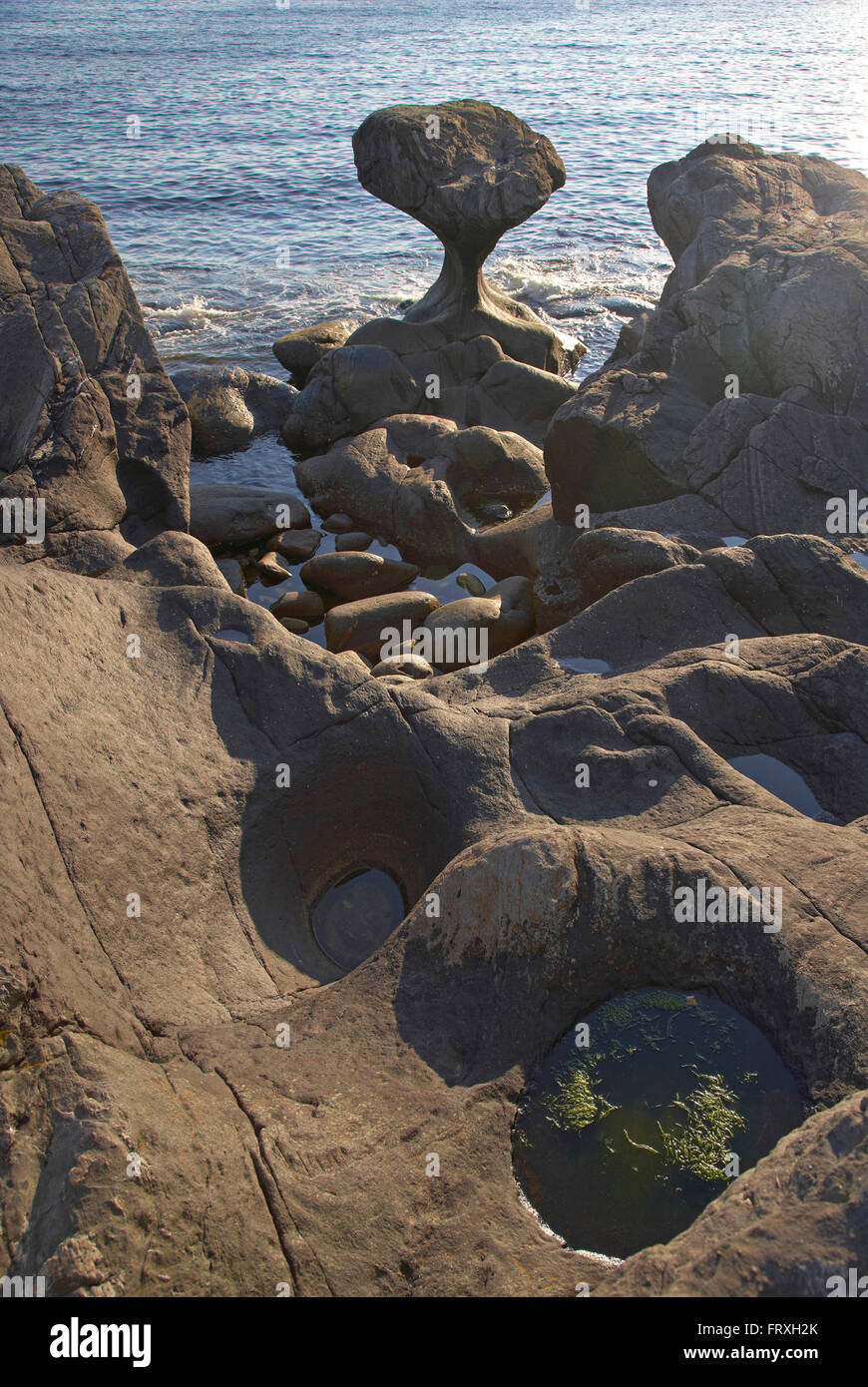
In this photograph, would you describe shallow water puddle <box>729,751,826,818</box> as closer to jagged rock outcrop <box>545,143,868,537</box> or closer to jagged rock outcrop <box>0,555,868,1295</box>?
jagged rock outcrop <box>0,555,868,1295</box>

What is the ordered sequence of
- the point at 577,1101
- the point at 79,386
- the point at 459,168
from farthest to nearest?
the point at 459,168 → the point at 79,386 → the point at 577,1101

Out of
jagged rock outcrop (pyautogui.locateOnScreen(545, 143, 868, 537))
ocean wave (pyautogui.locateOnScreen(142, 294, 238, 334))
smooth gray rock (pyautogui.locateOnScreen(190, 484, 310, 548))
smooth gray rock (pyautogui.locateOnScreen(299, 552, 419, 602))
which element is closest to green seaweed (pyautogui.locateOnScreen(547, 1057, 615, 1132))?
jagged rock outcrop (pyautogui.locateOnScreen(545, 143, 868, 537))

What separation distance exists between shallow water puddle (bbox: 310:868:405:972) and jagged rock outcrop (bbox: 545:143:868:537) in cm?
517

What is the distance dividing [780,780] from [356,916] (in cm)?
299

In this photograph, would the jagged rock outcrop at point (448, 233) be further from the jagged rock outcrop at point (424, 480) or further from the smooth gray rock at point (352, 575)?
the smooth gray rock at point (352, 575)

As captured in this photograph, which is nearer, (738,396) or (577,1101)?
(577,1101)

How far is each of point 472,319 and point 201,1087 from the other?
601 inches

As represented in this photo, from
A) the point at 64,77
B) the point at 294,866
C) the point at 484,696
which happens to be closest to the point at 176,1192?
the point at 294,866

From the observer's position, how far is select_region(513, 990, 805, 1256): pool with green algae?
4582mm

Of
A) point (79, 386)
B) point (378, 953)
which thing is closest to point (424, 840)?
point (378, 953)

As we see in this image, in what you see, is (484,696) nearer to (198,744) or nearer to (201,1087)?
(198,744)

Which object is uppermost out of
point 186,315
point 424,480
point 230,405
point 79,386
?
point 79,386

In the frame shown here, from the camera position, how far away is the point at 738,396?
1127 cm

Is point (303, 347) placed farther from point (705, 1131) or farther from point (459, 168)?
point (705, 1131)
